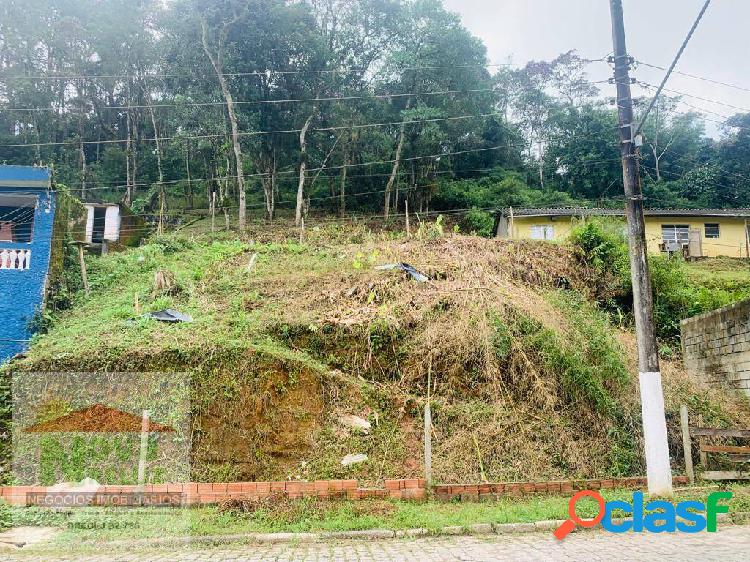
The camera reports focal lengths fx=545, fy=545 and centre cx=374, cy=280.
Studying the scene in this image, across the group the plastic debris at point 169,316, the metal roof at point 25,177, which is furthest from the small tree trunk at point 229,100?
the plastic debris at point 169,316

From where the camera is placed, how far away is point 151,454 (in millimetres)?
8062

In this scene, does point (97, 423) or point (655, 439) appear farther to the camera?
point (97, 423)

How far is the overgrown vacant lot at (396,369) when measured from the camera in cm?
810

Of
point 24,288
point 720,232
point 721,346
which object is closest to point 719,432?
point 721,346

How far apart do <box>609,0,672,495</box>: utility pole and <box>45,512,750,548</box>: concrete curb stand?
185 centimetres

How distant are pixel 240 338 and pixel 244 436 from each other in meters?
2.27

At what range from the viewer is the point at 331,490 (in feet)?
22.0

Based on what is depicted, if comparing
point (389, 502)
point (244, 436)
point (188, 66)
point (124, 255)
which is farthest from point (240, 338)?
point (188, 66)

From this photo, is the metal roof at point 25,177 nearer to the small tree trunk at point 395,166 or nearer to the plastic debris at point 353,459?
the plastic debris at point 353,459

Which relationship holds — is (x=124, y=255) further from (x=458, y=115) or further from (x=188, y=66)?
(x=458, y=115)

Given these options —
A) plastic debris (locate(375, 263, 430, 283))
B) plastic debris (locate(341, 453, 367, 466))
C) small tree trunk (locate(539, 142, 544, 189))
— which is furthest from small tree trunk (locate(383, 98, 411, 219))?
plastic debris (locate(341, 453, 367, 466))

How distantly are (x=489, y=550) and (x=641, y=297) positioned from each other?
14.1ft

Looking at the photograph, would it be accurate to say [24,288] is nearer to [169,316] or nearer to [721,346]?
[169,316]

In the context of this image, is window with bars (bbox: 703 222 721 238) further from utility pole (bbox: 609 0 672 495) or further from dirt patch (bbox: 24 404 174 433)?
dirt patch (bbox: 24 404 174 433)
